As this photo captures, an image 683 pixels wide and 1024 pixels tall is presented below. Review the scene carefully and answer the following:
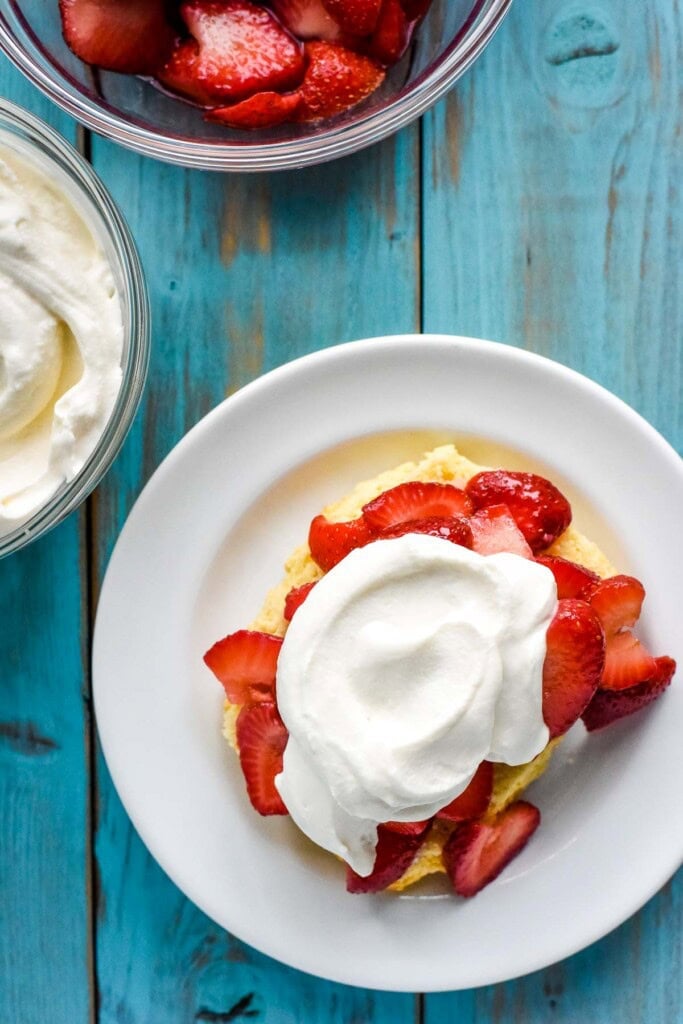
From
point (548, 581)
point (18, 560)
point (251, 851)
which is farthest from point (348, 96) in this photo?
point (251, 851)

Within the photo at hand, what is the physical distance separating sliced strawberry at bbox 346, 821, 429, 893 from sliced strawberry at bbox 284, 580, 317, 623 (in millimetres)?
314

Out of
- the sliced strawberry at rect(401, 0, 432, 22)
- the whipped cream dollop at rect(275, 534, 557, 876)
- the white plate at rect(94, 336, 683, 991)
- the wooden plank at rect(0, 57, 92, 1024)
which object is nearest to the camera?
the whipped cream dollop at rect(275, 534, 557, 876)

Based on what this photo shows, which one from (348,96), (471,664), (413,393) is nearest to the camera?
(471,664)

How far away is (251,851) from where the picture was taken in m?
1.67

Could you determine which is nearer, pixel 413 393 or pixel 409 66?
pixel 409 66

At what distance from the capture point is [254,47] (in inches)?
58.4

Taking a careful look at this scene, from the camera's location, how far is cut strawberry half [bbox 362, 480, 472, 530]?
1.56 meters

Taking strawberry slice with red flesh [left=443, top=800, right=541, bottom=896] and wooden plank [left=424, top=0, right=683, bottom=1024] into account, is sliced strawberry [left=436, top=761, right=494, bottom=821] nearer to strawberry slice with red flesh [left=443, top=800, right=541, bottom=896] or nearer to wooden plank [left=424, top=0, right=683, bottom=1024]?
strawberry slice with red flesh [left=443, top=800, right=541, bottom=896]

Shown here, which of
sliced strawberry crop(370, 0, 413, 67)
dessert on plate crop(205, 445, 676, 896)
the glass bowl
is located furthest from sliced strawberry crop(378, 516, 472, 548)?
sliced strawberry crop(370, 0, 413, 67)

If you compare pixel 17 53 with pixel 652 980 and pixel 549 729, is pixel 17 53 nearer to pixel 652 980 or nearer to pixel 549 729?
pixel 549 729

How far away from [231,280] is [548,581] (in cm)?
67

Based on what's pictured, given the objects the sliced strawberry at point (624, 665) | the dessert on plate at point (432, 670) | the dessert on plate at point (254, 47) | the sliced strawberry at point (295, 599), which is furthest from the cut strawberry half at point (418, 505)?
the dessert on plate at point (254, 47)

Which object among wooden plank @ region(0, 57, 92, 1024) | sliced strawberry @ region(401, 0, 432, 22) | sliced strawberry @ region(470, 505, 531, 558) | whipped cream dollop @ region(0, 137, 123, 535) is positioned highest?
sliced strawberry @ region(401, 0, 432, 22)

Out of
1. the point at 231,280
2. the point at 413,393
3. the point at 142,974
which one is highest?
the point at 231,280
